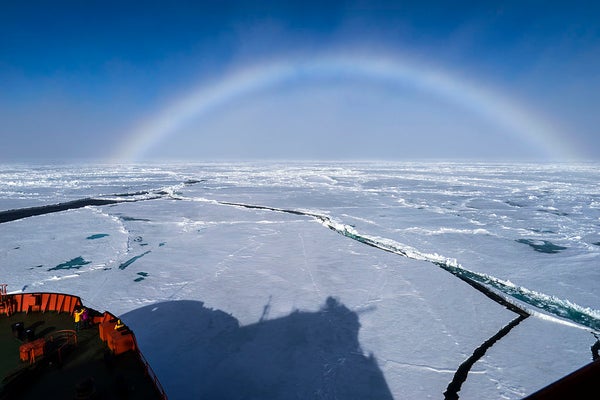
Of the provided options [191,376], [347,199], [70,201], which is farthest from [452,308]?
[70,201]

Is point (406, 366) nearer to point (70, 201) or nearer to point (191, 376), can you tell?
point (191, 376)

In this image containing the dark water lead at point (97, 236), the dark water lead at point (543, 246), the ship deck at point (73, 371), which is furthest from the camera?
the dark water lead at point (97, 236)

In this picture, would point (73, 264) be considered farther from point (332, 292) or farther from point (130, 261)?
point (332, 292)

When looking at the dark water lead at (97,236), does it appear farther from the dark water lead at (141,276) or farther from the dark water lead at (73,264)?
the dark water lead at (141,276)

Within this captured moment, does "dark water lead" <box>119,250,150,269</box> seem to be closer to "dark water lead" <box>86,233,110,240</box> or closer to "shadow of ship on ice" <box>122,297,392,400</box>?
"shadow of ship on ice" <box>122,297,392,400</box>

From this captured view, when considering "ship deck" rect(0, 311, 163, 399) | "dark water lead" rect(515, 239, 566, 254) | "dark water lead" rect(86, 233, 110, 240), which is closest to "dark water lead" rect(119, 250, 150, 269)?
"dark water lead" rect(86, 233, 110, 240)

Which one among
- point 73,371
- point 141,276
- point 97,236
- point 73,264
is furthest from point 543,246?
point 97,236

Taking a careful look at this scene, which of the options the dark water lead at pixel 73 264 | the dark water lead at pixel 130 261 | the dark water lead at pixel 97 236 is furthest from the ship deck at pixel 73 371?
the dark water lead at pixel 97 236
